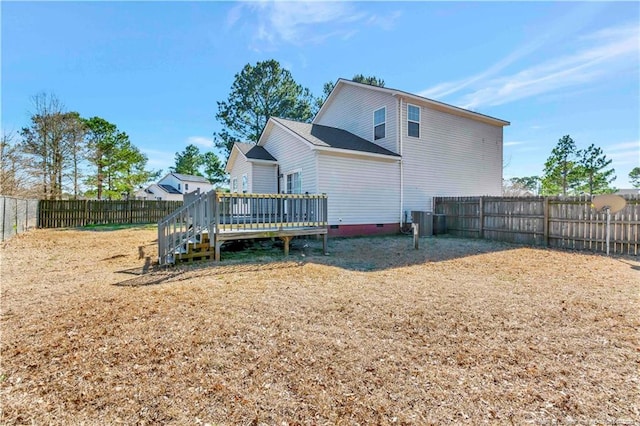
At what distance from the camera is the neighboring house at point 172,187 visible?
4697 cm

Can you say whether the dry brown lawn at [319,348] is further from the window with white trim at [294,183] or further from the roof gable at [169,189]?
the roof gable at [169,189]

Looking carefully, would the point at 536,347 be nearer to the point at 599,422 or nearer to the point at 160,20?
the point at 599,422

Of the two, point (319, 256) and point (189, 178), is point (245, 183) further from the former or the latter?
point (189, 178)

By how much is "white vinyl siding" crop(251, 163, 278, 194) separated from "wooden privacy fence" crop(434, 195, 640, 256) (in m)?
8.84

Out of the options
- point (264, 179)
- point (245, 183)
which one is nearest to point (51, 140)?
point (245, 183)

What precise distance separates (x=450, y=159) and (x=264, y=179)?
9.72m

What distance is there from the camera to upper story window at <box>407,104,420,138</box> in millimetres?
13363

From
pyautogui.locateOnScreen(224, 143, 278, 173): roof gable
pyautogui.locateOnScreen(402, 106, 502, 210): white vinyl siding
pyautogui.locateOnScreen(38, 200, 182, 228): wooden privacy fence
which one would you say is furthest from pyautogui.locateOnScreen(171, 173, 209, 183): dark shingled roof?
pyautogui.locateOnScreen(402, 106, 502, 210): white vinyl siding

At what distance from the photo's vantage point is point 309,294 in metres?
4.92

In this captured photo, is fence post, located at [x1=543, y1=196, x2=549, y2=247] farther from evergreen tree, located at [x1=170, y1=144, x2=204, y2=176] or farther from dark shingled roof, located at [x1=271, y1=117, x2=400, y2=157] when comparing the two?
evergreen tree, located at [x1=170, y1=144, x2=204, y2=176]

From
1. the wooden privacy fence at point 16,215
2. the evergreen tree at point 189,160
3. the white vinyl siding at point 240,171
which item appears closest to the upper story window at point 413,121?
the white vinyl siding at point 240,171

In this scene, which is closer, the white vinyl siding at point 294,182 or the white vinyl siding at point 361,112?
the white vinyl siding at point 294,182

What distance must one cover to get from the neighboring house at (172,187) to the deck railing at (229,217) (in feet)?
135

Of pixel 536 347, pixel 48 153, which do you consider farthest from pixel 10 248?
pixel 48 153
